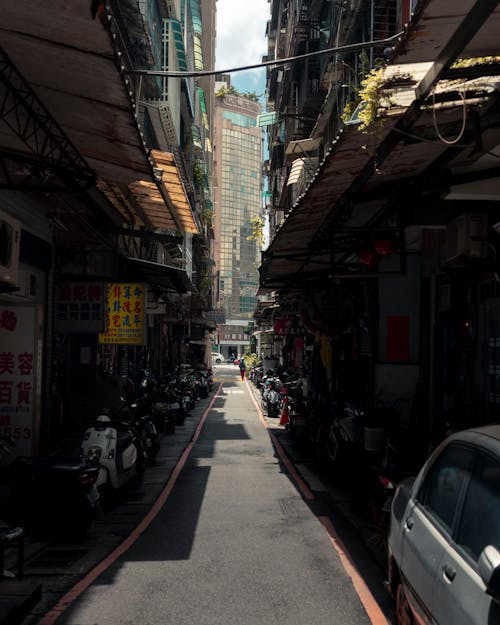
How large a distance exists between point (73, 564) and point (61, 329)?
22.6ft

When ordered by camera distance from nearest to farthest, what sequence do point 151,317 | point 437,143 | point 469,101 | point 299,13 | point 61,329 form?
point 469,101
point 437,143
point 61,329
point 299,13
point 151,317

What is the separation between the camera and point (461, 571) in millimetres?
2959

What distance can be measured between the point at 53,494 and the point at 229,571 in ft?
6.60

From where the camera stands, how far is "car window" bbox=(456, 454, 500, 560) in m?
2.92

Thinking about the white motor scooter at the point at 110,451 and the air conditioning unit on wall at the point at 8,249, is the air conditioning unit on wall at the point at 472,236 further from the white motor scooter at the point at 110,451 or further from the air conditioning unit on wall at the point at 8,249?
the air conditioning unit on wall at the point at 8,249

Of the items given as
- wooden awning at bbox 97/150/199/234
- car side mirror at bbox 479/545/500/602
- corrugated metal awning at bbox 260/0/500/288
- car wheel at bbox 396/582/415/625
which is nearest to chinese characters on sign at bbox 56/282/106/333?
wooden awning at bbox 97/150/199/234

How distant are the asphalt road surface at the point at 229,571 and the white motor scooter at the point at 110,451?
74 centimetres

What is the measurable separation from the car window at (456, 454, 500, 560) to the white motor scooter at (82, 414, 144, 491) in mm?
5707

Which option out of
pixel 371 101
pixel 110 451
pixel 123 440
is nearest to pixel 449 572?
pixel 371 101

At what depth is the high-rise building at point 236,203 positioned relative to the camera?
408 ft

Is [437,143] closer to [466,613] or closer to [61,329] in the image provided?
[466,613]

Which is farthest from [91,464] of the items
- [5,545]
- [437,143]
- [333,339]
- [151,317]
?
[151,317]

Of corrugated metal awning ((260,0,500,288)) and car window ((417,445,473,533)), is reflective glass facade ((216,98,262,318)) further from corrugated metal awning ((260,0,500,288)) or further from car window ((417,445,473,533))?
car window ((417,445,473,533))

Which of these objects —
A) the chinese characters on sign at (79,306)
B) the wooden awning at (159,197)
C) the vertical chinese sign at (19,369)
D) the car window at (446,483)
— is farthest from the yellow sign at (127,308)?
the car window at (446,483)
